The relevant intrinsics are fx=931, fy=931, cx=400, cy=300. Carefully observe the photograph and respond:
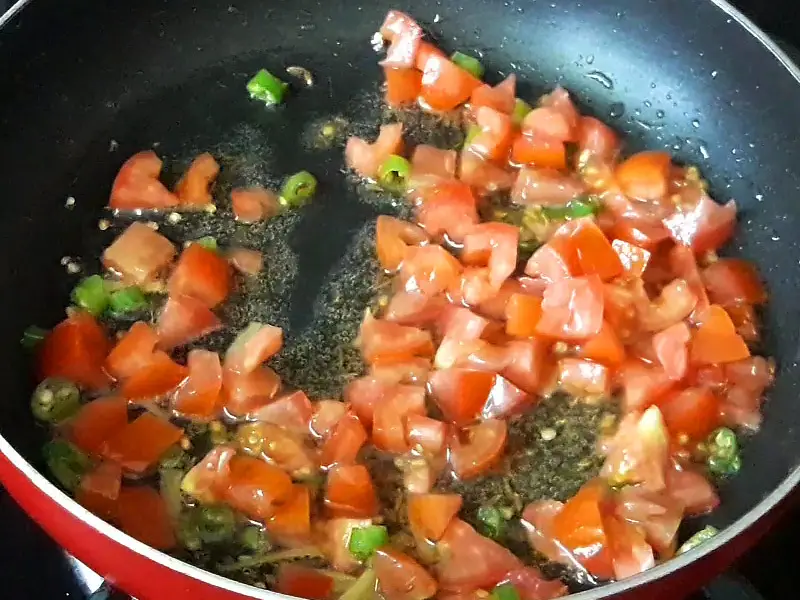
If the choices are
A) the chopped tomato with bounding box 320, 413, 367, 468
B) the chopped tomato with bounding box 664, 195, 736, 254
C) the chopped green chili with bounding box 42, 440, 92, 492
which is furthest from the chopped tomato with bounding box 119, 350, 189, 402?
the chopped tomato with bounding box 664, 195, 736, 254

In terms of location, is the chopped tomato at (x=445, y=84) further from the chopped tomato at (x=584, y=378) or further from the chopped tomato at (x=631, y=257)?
the chopped tomato at (x=584, y=378)

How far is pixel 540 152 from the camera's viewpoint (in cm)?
154

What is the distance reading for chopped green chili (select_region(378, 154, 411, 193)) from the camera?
1.52 metres

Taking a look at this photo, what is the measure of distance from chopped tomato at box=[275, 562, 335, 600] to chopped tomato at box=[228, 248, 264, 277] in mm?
Answer: 479

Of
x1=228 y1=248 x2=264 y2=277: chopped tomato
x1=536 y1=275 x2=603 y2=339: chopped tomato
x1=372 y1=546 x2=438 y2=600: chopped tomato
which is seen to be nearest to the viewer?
x1=372 y1=546 x2=438 y2=600: chopped tomato

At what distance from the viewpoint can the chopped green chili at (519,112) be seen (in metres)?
1.59

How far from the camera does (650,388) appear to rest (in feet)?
4.24

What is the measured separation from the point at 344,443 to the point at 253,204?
466 millimetres

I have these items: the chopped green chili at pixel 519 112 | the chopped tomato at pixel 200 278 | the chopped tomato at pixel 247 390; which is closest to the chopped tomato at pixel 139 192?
the chopped tomato at pixel 200 278

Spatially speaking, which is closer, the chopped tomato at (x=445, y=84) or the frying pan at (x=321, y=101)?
the frying pan at (x=321, y=101)

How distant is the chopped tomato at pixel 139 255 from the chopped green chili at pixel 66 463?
1.00 ft

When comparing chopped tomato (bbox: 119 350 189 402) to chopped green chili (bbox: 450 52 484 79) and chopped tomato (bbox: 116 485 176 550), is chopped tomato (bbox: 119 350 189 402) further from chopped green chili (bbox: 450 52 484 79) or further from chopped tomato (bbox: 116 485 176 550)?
chopped green chili (bbox: 450 52 484 79)

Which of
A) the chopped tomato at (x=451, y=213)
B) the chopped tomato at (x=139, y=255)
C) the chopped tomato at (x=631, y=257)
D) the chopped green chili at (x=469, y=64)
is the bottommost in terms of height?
the chopped tomato at (x=139, y=255)

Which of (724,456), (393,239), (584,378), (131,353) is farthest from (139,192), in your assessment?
(724,456)
